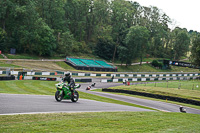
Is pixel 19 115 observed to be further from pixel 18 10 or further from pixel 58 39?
pixel 58 39

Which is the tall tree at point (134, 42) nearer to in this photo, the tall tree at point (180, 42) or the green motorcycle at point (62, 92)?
the tall tree at point (180, 42)

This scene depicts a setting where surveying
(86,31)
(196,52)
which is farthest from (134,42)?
(196,52)

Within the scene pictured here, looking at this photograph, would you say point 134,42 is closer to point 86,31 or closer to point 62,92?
point 86,31

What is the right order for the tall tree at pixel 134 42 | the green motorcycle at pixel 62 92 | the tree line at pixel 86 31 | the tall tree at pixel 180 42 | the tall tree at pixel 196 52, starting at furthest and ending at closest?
the tall tree at pixel 180 42 → the tall tree at pixel 134 42 → the tree line at pixel 86 31 → the tall tree at pixel 196 52 → the green motorcycle at pixel 62 92

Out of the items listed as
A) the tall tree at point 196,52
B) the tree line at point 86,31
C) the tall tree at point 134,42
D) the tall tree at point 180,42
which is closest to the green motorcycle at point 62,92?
the tall tree at point 196,52

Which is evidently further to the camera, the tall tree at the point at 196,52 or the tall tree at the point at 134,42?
the tall tree at the point at 134,42

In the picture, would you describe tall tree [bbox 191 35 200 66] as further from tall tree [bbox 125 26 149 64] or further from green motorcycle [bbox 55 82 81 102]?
green motorcycle [bbox 55 82 81 102]

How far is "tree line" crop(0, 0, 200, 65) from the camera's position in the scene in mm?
72188

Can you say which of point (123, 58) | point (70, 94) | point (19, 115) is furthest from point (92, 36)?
point (19, 115)

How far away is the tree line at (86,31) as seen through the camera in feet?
237

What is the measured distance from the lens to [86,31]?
350 feet

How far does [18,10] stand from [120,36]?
150 ft

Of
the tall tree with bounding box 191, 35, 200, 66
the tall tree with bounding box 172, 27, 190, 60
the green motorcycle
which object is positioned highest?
the tall tree with bounding box 172, 27, 190, 60

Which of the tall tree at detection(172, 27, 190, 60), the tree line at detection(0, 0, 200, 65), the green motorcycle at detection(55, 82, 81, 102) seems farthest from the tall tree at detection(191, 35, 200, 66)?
the tall tree at detection(172, 27, 190, 60)
